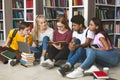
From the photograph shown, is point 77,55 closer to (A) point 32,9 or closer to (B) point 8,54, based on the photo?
(B) point 8,54

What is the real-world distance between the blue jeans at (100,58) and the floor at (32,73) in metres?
0.14

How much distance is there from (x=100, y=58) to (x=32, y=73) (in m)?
0.98

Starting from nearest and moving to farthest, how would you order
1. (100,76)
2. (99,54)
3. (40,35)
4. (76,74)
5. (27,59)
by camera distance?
(100,76) → (76,74) → (99,54) → (27,59) → (40,35)

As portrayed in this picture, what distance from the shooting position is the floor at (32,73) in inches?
117

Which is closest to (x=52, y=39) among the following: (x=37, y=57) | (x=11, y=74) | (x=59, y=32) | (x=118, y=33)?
(x=59, y=32)

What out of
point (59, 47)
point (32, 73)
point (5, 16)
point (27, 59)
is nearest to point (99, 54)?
point (59, 47)

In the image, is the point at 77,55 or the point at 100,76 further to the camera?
the point at 77,55

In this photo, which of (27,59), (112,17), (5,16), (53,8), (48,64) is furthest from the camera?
(5,16)

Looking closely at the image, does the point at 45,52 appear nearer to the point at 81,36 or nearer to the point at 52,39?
the point at 52,39

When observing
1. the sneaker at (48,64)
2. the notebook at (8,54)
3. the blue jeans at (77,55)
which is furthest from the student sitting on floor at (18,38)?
the blue jeans at (77,55)

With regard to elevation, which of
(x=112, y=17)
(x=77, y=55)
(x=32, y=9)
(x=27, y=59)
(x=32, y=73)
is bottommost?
(x=32, y=73)

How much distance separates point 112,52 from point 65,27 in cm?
96

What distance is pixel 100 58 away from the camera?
325 cm

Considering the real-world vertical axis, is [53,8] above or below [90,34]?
above
